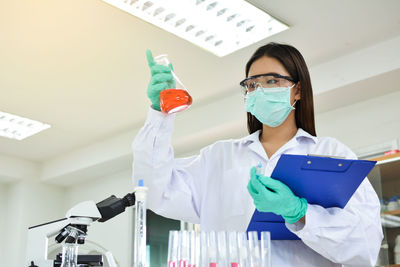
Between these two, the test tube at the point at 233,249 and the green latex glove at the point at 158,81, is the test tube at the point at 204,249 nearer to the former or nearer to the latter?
the test tube at the point at 233,249

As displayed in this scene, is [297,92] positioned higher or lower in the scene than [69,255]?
higher

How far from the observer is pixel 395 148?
3.70 metres

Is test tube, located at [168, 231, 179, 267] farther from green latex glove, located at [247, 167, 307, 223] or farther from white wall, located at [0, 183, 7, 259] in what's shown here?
white wall, located at [0, 183, 7, 259]

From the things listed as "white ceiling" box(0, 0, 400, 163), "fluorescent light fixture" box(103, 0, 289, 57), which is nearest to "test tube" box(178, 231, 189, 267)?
"fluorescent light fixture" box(103, 0, 289, 57)

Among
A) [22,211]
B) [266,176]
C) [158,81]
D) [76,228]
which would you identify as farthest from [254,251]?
[22,211]

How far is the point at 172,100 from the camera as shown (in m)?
1.36

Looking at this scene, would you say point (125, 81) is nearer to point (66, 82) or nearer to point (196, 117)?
point (66, 82)

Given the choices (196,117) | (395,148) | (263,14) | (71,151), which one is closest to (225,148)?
(263,14)

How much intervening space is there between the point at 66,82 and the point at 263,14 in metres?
1.88

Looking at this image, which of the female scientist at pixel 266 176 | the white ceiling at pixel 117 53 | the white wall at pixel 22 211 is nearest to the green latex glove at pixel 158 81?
the female scientist at pixel 266 176

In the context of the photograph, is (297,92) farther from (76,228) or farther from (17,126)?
(17,126)

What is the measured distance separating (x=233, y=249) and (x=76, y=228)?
42 centimetres

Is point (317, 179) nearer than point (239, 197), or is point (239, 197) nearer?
point (317, 179)

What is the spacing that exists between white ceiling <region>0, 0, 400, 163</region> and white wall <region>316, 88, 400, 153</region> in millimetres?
104
